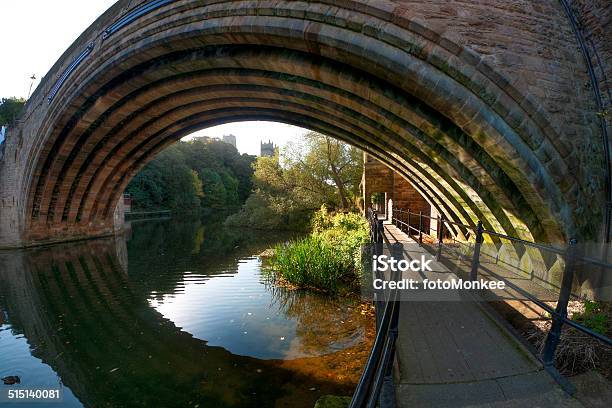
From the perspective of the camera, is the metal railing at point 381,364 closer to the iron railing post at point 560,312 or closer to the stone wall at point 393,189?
the iron railing post at point 560,312

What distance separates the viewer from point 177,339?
20.9 feet

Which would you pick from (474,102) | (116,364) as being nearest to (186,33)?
(474,102)

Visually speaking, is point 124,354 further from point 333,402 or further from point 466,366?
point 466,366

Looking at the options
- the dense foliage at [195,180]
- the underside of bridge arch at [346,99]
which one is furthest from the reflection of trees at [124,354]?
the dense foliage at [195,180]

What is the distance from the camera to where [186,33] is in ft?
28.6

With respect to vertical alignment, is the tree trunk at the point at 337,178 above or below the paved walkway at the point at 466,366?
above

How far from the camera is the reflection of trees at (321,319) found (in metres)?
5.97

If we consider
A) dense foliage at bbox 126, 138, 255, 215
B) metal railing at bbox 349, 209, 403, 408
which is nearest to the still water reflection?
metal railing at bbox 349, 209, 403, 408

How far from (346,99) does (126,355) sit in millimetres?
7879

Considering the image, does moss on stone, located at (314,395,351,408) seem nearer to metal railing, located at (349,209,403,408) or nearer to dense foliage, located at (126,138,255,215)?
metal railing, located at (349,209,403,408)

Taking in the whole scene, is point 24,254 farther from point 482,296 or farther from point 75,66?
point 482,296

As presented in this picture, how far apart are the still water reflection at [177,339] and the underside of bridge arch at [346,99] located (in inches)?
168

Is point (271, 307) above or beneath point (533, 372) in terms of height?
beneath

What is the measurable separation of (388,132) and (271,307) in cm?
644
